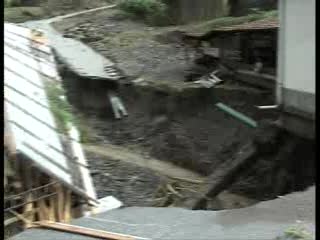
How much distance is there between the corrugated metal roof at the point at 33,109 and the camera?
328 cm

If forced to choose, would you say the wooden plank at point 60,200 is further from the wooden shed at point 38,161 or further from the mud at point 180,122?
the mud at point 180,122

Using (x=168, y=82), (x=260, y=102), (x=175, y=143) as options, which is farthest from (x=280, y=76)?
(x=168, y=82)

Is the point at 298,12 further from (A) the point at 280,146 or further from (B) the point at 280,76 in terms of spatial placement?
(A) the point at 280,146

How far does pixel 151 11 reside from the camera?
1188 cm

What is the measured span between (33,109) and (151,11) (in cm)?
803

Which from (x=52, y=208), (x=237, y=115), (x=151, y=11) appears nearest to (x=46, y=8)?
(x=151, y=11)

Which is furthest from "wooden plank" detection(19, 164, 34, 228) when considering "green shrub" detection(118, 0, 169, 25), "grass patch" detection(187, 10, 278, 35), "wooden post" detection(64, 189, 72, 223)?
"green shrub" detection(118, 0, 169, 25)

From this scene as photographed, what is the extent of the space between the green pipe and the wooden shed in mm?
3052

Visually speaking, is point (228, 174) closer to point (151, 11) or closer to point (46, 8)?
point (151, 11)

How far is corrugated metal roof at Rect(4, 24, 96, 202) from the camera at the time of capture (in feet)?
10.8

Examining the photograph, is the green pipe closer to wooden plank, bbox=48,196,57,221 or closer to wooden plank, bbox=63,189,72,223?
wooden plank, bbox=63,189,72,223

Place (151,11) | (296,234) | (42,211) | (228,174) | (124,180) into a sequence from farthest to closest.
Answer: (151,11)
(124,180)
(228,174)
(42,211)
(296,234)

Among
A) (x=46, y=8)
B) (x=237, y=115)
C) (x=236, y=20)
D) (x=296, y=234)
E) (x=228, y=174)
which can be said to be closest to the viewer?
(x=296, y=234)

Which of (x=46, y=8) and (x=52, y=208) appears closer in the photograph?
(x=52, y=208)
